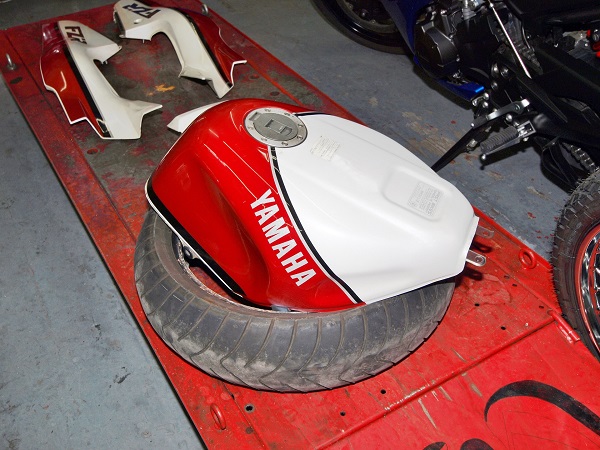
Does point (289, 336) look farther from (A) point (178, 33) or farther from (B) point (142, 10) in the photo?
(B) point (142, 10)

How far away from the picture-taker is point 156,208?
1528 mm

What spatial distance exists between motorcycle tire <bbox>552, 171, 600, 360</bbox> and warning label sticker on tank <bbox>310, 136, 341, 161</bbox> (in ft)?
2.07

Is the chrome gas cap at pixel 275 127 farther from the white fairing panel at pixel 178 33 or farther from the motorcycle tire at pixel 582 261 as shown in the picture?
the white fairing panel at pixel 178 33

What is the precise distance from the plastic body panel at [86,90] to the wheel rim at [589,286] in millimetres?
1437

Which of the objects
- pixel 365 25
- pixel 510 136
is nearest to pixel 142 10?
pixel 365 25

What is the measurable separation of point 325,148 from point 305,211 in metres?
0.19

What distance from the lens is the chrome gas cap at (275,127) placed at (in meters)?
1.42

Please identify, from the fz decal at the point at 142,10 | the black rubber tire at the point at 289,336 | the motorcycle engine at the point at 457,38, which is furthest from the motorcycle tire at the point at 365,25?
the black rubber tire at the point at 289,336

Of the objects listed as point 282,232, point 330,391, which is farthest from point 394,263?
point 330,391

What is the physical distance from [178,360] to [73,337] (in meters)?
0.53

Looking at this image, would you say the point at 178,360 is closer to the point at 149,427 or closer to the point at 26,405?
the point at 149,427

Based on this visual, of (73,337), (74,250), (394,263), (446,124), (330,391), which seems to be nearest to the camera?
(394,263)

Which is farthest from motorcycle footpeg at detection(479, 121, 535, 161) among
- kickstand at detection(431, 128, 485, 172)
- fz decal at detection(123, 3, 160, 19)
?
fz decal at detection(123, 3, 160, 19)

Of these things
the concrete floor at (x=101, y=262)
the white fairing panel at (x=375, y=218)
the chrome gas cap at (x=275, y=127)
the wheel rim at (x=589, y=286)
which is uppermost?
the chrome gas cap at (x=275, y=127)
